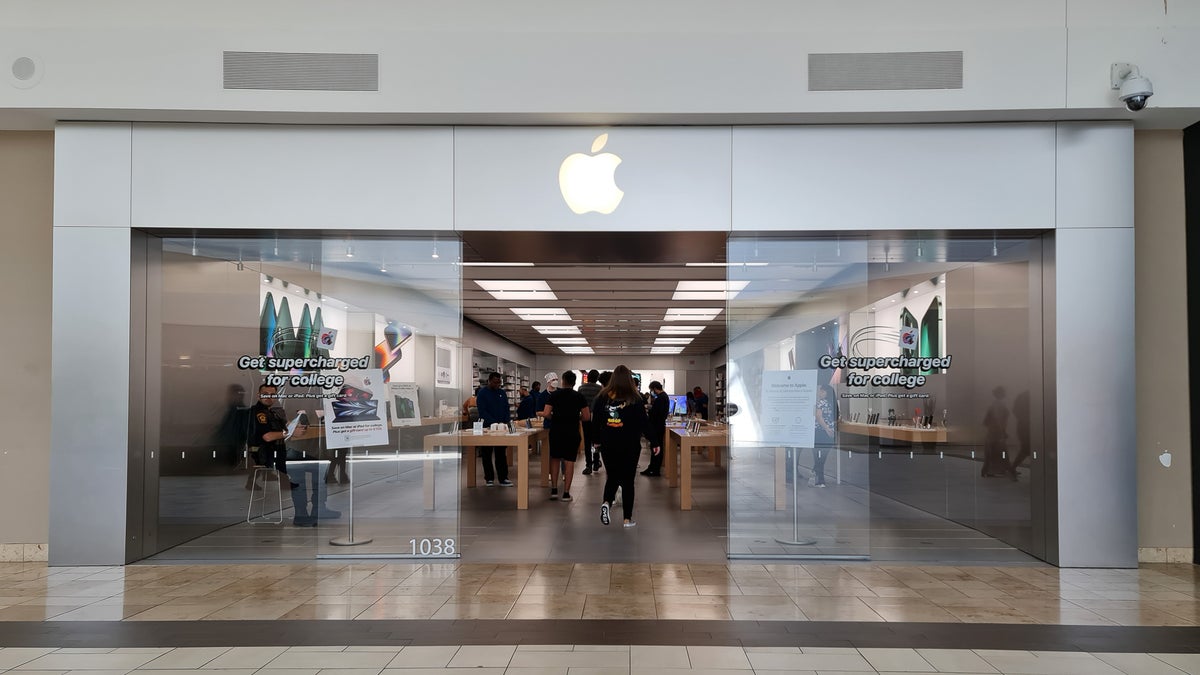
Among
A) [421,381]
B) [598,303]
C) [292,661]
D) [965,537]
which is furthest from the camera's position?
[598,303]

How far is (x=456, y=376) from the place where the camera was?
277 inches

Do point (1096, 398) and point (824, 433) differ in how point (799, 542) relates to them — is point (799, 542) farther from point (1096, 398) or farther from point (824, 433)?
point (1096, 398)

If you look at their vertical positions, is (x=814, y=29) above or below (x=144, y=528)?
above

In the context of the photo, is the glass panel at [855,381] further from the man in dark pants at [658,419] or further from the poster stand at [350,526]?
the man in dark pants at [658,419]

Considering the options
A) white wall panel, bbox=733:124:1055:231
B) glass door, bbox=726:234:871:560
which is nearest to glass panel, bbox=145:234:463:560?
glass door, bbox=726:234:871:560

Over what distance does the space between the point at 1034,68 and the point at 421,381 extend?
513 cm

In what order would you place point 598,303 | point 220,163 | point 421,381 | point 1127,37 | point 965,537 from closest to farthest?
point 1127,37, point 220,163, point 421,381, point 965,537, point 598,303

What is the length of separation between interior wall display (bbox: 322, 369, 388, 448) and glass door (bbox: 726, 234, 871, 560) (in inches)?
109

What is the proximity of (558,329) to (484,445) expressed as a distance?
1081 centimetres

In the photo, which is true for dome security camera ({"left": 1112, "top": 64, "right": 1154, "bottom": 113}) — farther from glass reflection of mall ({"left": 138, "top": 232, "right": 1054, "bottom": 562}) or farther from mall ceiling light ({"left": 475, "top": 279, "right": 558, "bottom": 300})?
mall ceiling light ({"left": 475, "top": 279, "right": 558, "bottom": 300})

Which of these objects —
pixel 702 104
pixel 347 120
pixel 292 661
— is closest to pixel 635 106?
pixel 702 104

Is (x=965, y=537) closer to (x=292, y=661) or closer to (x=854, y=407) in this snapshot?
(x=854, y=407)

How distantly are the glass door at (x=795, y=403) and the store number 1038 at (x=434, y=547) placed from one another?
2.14 m

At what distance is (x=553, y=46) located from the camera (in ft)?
20.2
